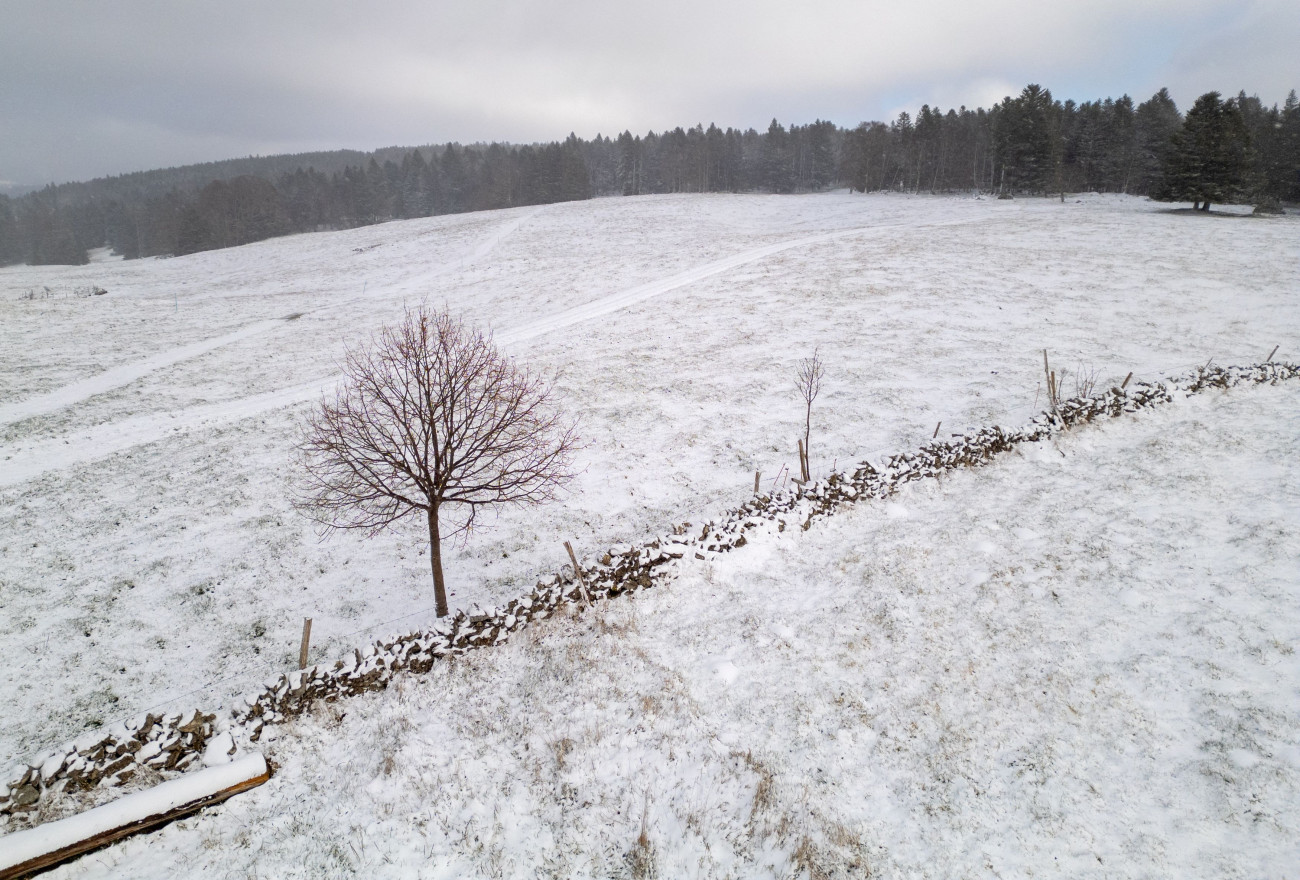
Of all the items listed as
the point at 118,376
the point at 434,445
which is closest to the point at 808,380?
the point at 434,445

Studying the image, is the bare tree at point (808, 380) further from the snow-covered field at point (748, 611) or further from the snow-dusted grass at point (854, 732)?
the snow-dusted grass at point (854, 732)

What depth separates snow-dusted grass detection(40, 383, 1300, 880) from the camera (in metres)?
7.27

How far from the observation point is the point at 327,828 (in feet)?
25.2

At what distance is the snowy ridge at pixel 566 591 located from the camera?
837 centimetres

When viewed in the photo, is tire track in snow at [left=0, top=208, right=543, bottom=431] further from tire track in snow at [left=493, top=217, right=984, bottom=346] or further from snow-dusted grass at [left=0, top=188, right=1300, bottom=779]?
tire track in snow at [left=493, top=217, right=984, bottom=346]

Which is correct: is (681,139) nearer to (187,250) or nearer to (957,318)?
(187,250)

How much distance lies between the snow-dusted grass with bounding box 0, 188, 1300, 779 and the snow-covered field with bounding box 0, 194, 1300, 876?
0.56 feet

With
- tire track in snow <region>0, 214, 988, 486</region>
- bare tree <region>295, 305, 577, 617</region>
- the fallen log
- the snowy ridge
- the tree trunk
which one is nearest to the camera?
the fallen log

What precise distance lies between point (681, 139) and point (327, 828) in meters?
119

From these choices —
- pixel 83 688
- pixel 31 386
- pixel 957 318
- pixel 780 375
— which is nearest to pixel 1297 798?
pixel 780 375

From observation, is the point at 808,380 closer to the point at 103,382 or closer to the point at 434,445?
the point at 434,445

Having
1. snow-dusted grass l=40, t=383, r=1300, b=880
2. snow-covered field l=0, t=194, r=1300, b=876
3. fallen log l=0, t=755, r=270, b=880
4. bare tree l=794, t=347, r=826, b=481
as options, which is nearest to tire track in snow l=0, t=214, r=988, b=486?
snow-covered field l=0, t=194, r=1300, b=876

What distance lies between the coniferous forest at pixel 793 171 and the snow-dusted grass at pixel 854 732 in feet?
195

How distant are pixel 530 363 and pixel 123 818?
22.2 meters
